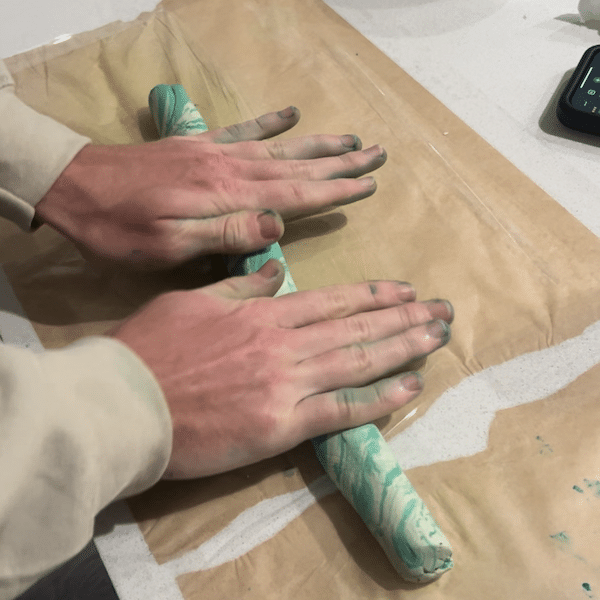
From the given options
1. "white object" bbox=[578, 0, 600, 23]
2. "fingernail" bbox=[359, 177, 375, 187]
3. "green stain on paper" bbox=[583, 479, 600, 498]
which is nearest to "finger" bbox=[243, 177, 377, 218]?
"fingernail" bbox=[359, 177, 375, 187]

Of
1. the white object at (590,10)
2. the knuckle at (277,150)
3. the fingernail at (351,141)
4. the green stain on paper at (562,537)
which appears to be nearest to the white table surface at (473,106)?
Answer: the white object at (590,10)

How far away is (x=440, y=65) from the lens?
0.97 m

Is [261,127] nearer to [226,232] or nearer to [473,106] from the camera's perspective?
[226,232]

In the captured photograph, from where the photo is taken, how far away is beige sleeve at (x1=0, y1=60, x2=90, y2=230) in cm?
71

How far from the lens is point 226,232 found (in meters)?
0.68

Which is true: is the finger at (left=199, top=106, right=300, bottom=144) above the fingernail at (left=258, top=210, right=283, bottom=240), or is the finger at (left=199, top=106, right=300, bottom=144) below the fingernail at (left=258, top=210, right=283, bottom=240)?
above

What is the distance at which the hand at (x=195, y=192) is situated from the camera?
68cm

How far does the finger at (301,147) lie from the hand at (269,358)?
21cm

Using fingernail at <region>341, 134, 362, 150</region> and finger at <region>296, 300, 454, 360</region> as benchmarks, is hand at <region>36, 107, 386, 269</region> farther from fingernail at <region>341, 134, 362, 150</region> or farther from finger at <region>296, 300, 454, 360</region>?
finger at <region>296, 300, 454, 360</region>

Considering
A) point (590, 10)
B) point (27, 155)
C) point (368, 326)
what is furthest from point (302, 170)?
point (590, 10)

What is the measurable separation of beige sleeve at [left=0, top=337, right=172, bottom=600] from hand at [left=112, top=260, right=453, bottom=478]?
7cm

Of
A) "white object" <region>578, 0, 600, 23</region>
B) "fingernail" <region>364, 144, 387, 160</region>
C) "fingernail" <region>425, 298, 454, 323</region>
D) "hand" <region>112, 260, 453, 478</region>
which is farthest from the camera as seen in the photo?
"white object" <region>578, 0, 600, 23</region>

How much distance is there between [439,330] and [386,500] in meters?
0.20

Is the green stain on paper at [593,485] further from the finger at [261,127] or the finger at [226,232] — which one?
the finger at [261,127]
